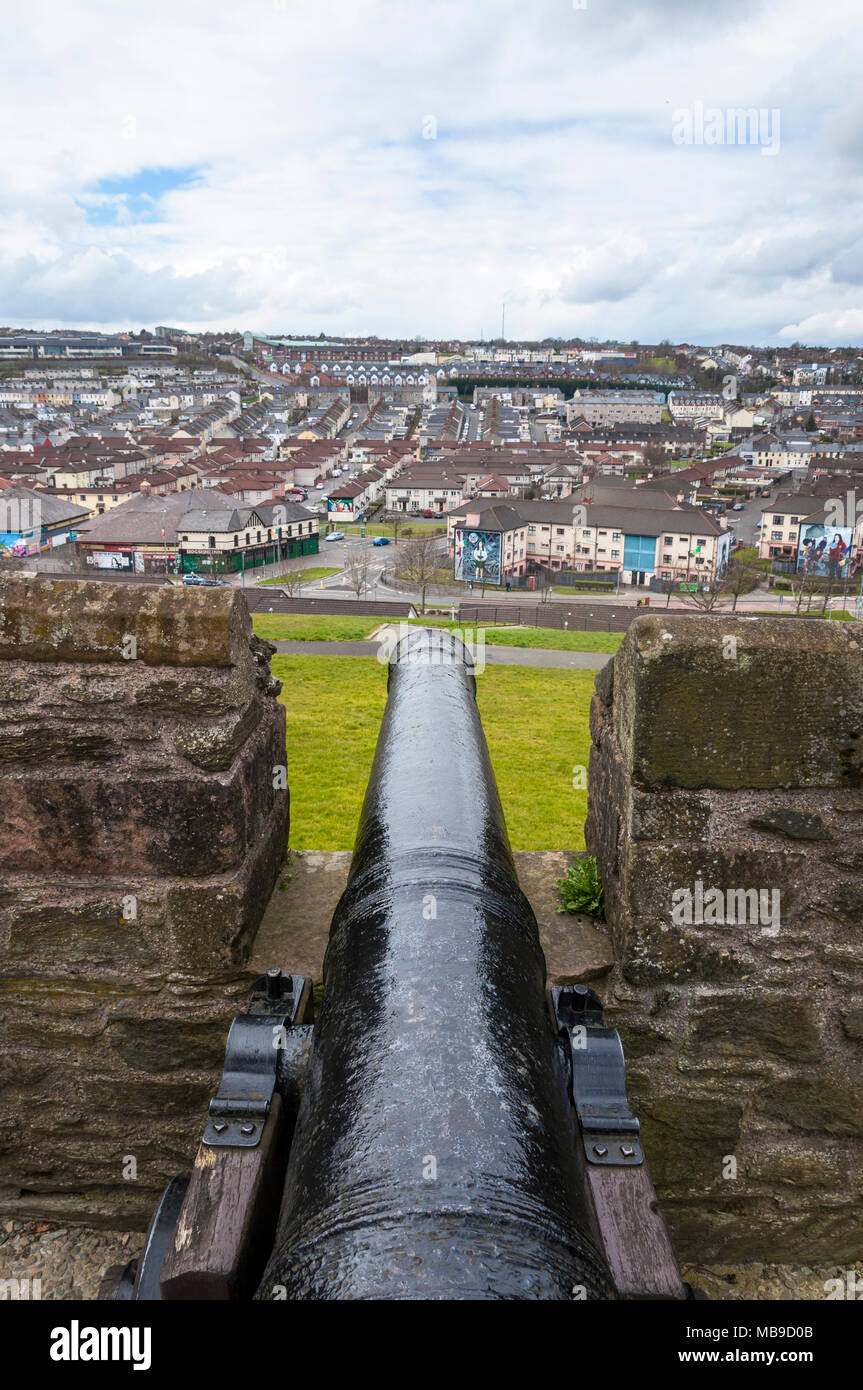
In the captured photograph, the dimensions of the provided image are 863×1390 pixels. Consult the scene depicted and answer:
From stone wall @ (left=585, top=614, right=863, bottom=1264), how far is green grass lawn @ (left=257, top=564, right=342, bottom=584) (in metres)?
49.3

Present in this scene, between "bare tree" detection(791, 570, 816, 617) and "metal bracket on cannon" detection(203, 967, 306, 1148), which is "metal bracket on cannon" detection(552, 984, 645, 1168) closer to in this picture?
"metal bracket on cannon" detection(203, 967, 306, 1148)

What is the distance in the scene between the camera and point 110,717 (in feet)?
9.93

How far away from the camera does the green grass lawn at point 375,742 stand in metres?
7.77

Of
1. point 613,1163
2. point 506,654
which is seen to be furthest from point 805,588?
point 613,1163

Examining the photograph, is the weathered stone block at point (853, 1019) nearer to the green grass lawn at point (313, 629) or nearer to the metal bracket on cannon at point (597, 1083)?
the metal bracket on cannon at point (597, 1083)

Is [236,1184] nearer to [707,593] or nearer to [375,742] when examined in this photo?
[375,742]

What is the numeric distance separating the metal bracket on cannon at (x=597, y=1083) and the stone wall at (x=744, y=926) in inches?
22.8

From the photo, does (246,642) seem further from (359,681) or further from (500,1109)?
(359,681)

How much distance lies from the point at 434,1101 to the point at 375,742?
8.53 m

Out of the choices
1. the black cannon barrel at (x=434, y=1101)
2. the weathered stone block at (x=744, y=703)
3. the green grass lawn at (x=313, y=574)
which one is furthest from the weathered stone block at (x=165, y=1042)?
the green grass lawn at (x=313, y=574)

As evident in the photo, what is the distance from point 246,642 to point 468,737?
34.0 inches

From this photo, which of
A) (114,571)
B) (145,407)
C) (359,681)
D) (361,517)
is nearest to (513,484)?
(361,517)

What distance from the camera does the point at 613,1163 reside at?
2.06 metres

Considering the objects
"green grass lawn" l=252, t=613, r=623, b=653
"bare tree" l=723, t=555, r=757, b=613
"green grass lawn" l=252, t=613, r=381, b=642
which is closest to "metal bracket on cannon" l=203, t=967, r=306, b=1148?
"green grass lawn" l=252, t=613, r=381, b=642
